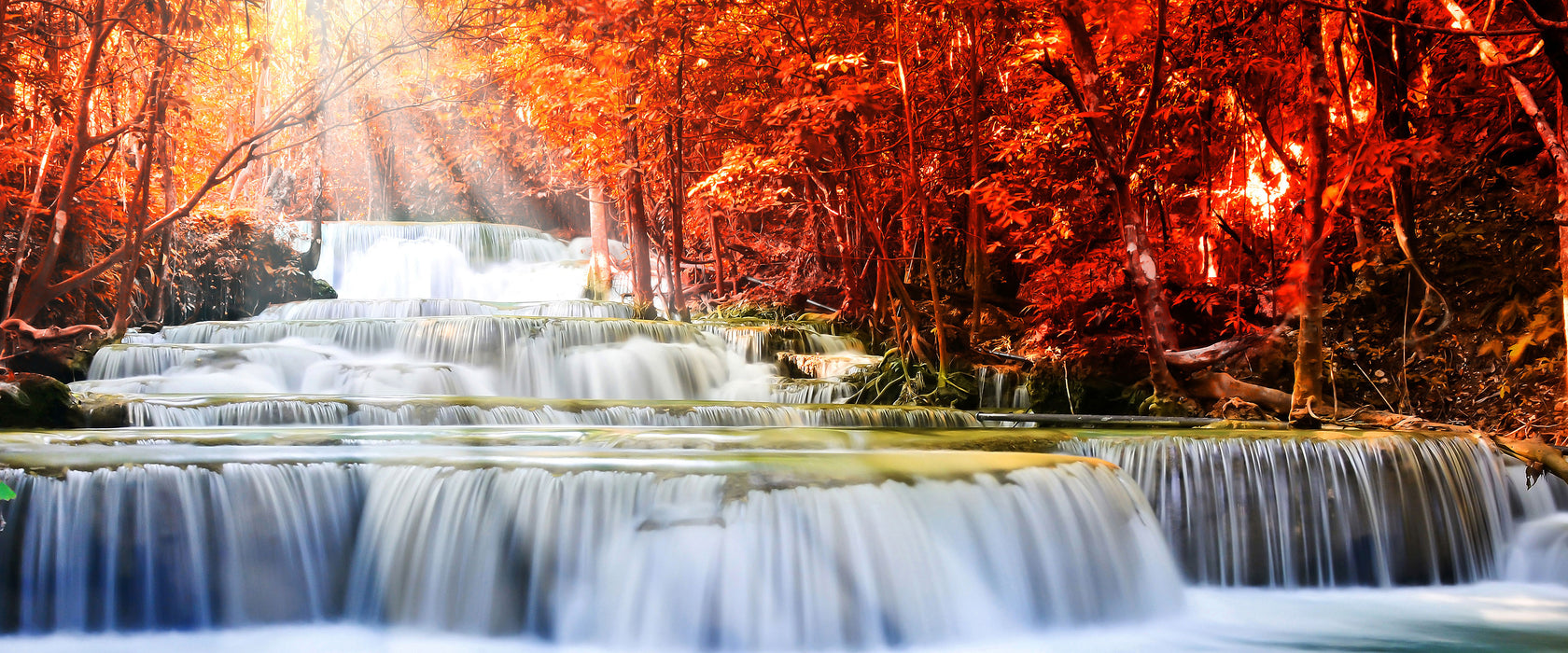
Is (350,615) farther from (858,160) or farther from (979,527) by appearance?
(858,160)

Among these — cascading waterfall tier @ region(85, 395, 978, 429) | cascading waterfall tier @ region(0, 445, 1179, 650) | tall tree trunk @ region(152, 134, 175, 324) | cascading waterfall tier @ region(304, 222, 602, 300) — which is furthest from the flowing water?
cascading waterfall tier @ region(304, 222, 602, 300)

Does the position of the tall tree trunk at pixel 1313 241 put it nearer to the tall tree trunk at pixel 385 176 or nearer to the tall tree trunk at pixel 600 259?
the tall tree trunk at pixel 600 259

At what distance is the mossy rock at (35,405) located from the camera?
6.27m

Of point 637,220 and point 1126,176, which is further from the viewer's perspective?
point 637,220

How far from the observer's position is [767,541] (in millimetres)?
Result: 4285

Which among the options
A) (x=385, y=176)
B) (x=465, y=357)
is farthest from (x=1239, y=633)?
(x=385, y=176)

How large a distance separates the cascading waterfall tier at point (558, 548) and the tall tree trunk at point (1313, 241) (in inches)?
119

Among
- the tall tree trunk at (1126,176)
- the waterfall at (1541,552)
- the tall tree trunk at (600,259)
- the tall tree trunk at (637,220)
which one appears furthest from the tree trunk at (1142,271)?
the tall tree trunk at (600,259)

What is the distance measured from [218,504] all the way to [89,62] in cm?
390

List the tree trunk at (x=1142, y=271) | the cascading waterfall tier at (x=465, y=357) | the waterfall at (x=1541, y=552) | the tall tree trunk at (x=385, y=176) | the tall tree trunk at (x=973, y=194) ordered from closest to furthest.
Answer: the waterfall at (x=1541, y=552), the tree trunk at (x=1142, y=271), the tall tree trunk at (x=973, y=194), the cascading waterfall tier at (x=465, y=357), the tall tree trunk at (x=385, y=176)

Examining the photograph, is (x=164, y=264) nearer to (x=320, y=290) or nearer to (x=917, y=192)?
(x=320, y=290)

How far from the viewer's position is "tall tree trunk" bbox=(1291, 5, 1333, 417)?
6.41 metres

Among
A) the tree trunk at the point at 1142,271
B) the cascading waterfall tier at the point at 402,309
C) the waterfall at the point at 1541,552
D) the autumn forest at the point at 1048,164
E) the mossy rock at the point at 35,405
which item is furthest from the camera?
the cascading waterfall tier at the point at 402,309

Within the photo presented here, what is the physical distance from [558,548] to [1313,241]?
5.47 meters
